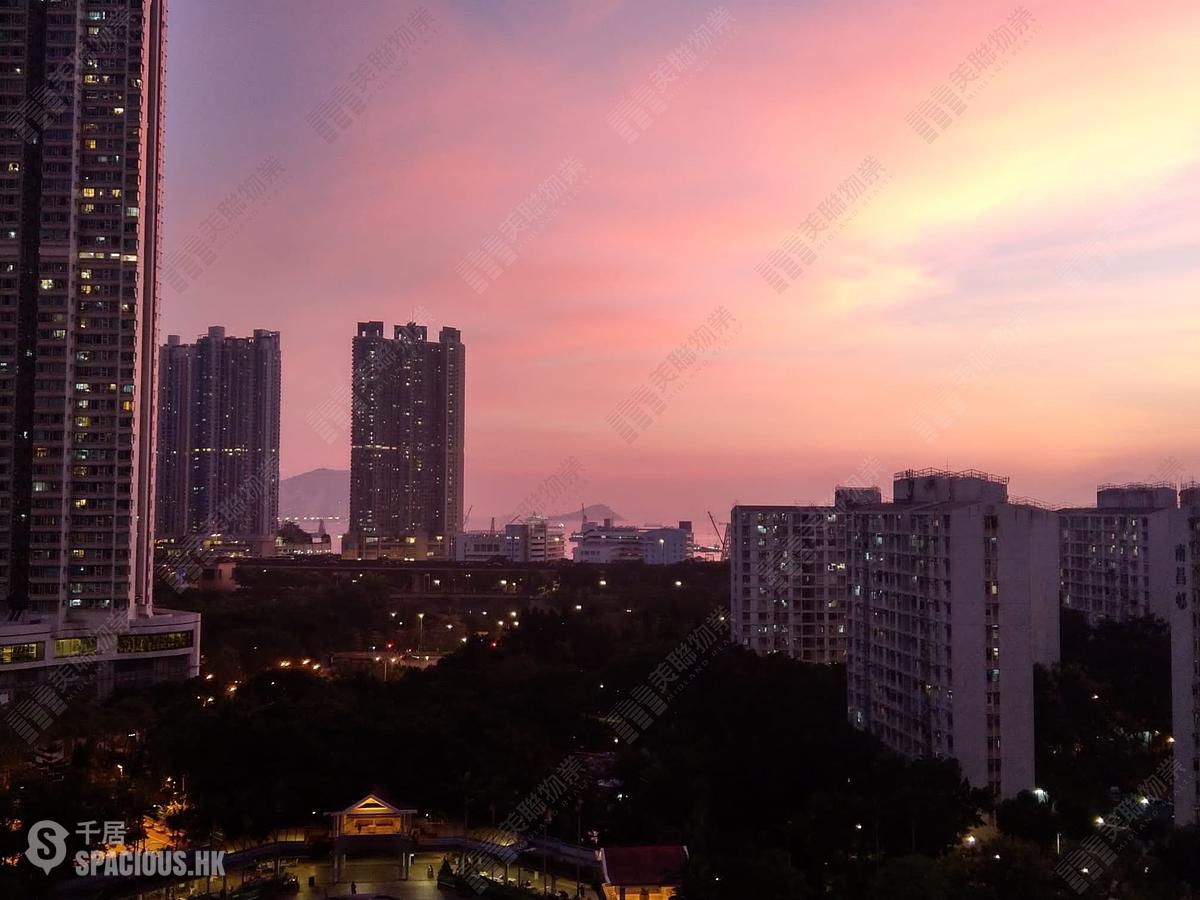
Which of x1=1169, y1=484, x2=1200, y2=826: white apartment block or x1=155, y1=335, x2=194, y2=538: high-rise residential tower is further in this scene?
x1=155, y1=335, x2=194, y2=538: high-rise residential tower

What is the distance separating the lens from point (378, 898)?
12805 mm

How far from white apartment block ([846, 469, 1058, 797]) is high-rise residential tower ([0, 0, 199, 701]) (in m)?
16.4

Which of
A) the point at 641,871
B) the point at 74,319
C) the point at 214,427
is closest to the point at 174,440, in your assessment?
the point at 214,427

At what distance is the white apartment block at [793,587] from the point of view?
30141 mm

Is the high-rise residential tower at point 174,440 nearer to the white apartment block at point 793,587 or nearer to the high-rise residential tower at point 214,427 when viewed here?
the high-rise residential tower at point 214,427

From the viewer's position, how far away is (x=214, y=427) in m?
65.8

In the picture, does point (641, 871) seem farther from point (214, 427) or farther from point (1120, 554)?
point (214, 427)

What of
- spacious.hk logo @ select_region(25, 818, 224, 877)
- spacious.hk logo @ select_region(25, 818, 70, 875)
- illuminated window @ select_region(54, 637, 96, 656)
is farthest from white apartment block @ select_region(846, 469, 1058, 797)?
illuminated window @ select_region(54, 637, 96, 656)

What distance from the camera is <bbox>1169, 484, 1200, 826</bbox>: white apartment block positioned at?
14.0 m

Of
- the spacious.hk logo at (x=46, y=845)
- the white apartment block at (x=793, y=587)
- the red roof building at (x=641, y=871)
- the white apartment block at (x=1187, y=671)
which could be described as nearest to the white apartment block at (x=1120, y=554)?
the white apartment block at (x=793, y=587)

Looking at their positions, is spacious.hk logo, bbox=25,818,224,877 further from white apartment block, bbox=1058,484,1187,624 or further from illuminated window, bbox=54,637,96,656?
white apartment block, bbox=1058,484,1187,624

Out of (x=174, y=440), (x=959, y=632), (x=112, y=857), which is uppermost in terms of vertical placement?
(x=174, y=440)

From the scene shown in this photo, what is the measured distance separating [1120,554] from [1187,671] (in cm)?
1776

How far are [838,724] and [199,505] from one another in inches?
2161
